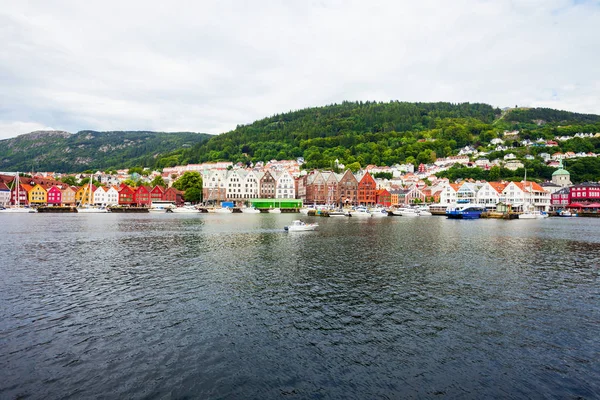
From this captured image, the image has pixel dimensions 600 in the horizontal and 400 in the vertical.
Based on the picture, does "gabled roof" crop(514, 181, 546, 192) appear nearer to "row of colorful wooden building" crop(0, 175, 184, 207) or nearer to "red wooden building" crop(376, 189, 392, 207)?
"red wooden building" crop(376, 189, 392, 207)

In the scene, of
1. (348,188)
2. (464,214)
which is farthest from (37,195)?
(464,214)

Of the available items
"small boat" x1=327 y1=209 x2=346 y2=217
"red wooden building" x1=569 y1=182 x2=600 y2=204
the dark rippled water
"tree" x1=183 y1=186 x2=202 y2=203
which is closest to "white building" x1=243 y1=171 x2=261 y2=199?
"tree" x1=183 y1=186 x2=202 y2=203

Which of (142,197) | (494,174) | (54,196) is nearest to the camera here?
(142,197)

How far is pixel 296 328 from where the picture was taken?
12.1m

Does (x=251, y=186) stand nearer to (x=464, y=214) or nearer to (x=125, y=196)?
(x=125, y=196)

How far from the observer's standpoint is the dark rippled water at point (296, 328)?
862 centimetres

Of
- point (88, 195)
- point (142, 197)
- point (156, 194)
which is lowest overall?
point (142, 197)

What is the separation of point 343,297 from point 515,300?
7.50 metres

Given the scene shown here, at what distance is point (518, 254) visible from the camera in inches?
1093

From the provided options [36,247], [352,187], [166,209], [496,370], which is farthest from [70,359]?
[352,187]

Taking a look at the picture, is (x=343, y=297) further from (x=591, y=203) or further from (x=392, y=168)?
(x=392, y=168)

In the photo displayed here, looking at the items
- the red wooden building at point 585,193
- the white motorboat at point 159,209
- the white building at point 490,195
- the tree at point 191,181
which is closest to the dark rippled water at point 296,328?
the white motorboat at point 159,209

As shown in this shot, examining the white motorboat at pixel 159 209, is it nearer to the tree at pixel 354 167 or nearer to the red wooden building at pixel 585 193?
the tree at pixel 354 167

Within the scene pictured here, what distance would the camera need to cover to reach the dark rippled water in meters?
8.62
